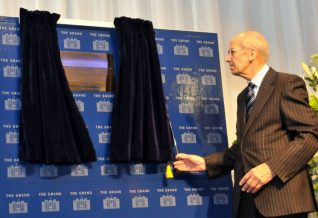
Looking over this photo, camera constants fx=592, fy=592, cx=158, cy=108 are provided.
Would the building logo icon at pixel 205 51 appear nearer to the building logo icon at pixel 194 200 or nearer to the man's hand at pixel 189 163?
the man's hand at pixel 189 163

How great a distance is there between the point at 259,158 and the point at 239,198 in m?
0.22

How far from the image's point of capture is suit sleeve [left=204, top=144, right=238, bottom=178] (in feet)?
9.50

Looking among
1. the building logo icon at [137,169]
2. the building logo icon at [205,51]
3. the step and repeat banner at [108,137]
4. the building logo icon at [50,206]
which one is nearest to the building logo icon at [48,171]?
the step and repeat banner at [108,137]

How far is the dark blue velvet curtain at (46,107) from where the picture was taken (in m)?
2.75

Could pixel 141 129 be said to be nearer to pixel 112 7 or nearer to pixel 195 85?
pixel 195 85

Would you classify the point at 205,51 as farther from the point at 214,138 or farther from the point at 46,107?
the point at 46,107

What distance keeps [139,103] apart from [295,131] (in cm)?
82

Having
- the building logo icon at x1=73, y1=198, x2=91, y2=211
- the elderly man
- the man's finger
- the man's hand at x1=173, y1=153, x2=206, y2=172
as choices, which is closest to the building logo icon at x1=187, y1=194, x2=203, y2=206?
the man's hand at x1=173, y1=153, x2=206, y2=172

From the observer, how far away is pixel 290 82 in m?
2.53

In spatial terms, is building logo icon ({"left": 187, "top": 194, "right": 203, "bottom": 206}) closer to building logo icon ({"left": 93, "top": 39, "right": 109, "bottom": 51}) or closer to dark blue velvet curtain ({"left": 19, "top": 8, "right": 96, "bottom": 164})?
dark blue velvet curtain ({"left": 19, "top": 8, "right": 96, "bottom": 164})

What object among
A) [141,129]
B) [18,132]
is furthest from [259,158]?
[18,132]

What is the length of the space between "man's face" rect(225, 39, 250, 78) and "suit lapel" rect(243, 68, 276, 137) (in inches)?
6.1

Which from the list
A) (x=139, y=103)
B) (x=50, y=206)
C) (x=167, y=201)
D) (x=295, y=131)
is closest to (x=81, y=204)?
(x=50, y=206)

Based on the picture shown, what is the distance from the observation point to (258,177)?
7.84 ft
